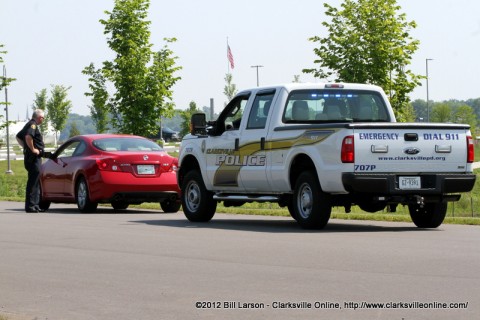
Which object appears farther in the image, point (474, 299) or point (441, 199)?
point (441, 199)

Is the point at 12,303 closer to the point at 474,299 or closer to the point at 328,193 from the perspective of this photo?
the point at 474,299

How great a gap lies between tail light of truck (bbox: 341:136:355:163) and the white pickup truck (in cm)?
1

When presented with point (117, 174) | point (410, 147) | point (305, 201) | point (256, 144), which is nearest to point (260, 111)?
point (256, 144)

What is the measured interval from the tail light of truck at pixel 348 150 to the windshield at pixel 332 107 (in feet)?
5.75

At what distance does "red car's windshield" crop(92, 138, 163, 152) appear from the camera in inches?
886

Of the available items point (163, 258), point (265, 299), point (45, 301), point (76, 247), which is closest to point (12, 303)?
point (45, 301)

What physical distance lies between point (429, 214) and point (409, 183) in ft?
4.60

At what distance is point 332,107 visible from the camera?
1770 cm

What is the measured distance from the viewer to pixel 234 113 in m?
18.9

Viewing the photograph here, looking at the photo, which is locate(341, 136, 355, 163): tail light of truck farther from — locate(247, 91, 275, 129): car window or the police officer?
the police officer

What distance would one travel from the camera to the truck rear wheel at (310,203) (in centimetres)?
1636

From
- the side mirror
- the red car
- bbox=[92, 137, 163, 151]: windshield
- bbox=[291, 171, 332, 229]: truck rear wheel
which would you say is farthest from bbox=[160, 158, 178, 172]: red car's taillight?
bbox=[291, 171, 332, 229]: truck rear wheel

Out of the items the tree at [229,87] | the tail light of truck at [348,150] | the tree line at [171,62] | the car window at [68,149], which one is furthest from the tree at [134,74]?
the tree at [229,87]

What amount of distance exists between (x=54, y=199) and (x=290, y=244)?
994cm
